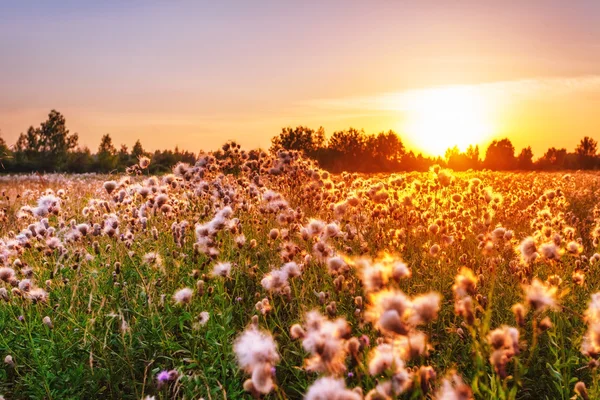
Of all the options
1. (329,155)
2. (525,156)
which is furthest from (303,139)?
(525,156)

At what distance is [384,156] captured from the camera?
230 ft

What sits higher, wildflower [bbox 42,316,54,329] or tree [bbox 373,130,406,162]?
wildflower [bbox 42,316,54,329]

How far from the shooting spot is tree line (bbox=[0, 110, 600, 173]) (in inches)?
1673

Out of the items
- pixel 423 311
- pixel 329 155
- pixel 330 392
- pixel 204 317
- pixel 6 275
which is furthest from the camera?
pixel 329 155

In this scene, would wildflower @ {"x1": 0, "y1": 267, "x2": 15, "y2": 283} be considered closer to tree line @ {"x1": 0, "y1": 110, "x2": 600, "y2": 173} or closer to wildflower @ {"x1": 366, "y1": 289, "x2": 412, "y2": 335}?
wildflower @ {"x1": 366, "y1": 289, "x2": 412, "y2": 335}

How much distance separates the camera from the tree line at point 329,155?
139 ft

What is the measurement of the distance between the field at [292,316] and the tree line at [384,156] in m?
34.6

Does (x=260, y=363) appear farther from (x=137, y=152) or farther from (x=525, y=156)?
(x=525, y=156)

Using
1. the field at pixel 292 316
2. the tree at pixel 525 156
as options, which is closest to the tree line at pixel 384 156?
the tree at pixel 525 156

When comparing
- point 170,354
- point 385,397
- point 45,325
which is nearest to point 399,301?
point 385,397

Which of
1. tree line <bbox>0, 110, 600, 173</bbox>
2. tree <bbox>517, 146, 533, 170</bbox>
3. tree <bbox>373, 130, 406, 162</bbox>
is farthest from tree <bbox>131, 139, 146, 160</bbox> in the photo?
tree <bbox>517, 146, 533, 170</bbox>

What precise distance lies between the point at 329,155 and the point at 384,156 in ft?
50.3

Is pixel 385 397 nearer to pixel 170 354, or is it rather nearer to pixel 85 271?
pixel 170 354

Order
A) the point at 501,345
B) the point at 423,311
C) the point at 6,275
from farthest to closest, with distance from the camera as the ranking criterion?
the point at 6,275, the point at 501,345, the point at 423,311
